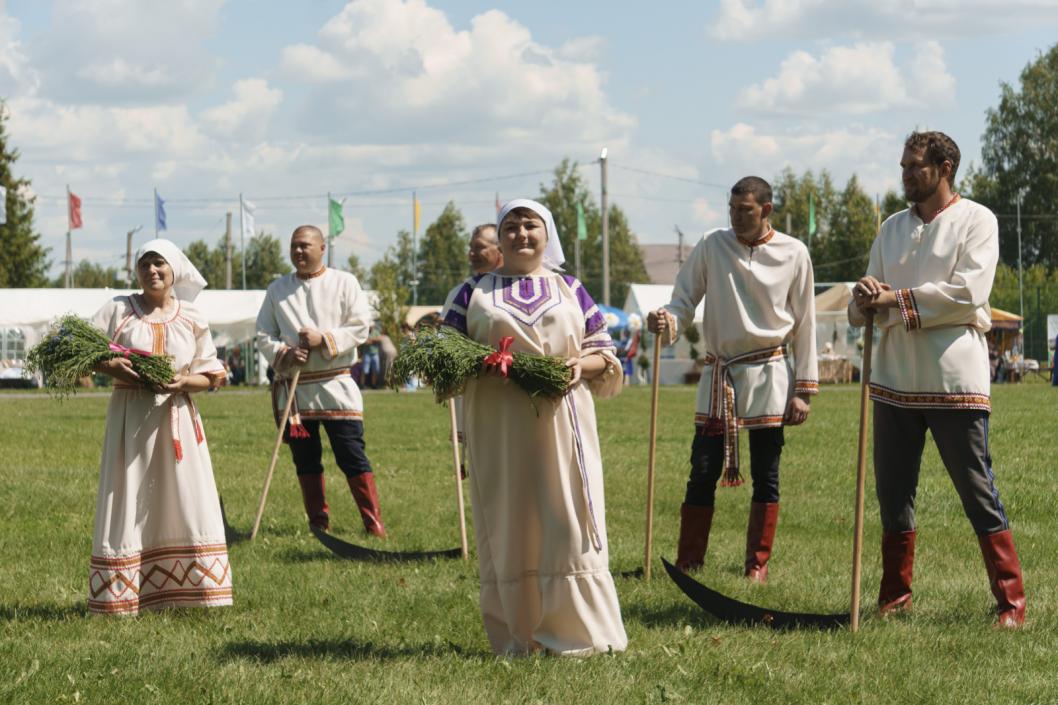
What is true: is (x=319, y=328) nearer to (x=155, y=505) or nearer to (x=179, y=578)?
(x=155, y=505)

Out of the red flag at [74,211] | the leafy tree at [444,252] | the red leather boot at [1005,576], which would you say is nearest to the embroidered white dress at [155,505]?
the red leather boot at [1005,576]

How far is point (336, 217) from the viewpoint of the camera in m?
54.3

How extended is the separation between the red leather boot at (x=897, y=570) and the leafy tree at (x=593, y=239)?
60.8m

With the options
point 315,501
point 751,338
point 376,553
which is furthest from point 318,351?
point 751,338

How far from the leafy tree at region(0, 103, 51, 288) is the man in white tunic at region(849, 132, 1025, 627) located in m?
55.9

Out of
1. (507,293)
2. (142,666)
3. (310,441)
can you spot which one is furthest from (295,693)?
(310,441)

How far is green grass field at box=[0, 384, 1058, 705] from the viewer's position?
224 inches

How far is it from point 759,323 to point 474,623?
2.35 metres

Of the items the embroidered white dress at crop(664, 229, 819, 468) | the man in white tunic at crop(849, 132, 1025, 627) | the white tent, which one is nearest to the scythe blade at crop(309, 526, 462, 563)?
the embroidered white dress at crop(664, 229, 819, 468)

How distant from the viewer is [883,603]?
23.4ft

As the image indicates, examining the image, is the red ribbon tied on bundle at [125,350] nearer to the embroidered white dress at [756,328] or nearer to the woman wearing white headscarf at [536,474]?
the woman wearing white headscarf at [536,474]

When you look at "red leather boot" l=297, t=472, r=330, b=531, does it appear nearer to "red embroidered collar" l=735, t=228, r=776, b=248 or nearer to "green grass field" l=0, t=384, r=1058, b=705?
"green grass field" l=0, t=384, r=1058, b=705

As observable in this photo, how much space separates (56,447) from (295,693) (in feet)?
40.8

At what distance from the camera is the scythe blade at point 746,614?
675 centimetres
